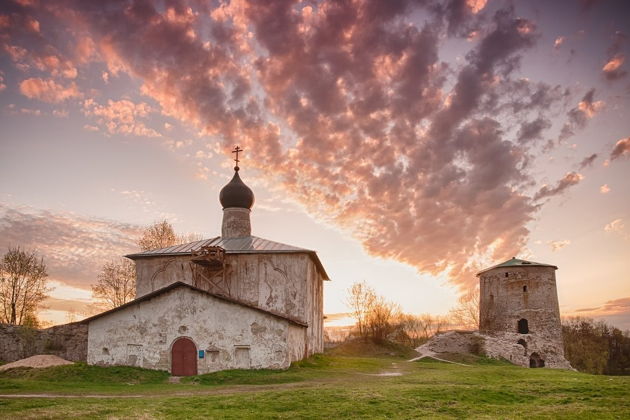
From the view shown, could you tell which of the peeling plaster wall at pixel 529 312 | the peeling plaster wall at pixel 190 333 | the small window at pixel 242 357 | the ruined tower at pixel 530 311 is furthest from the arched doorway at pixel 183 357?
the ruined tower at pixel 530 311

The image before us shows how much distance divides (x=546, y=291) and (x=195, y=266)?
29.0 metres

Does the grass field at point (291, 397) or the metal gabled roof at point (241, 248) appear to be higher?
the metal gabled roof at point (241, 248)

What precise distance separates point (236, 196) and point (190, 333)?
12.7 meters

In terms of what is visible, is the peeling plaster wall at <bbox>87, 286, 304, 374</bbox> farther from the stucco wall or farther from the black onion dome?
the stucco wall

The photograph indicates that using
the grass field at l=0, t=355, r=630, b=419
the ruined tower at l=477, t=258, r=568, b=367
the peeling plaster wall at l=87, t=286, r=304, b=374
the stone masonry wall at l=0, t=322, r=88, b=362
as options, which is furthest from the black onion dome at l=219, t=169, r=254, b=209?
the ruined tower at l=477, t=258, r=568, b=367

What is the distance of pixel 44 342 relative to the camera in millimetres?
27750

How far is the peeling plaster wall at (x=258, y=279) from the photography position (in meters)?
26.8

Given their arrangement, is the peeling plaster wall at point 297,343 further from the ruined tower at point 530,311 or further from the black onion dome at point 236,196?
the ruined tower at point 530,311

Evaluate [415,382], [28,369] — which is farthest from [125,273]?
[415,382]

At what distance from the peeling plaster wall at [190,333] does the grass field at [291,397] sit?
162 cm

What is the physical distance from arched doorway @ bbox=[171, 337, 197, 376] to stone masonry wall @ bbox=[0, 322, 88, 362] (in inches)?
292

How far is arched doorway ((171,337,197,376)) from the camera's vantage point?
21.1 metres

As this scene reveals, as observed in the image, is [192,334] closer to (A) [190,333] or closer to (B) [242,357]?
(A) [190,333]

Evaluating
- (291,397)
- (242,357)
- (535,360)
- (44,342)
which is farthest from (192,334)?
(535,360)
